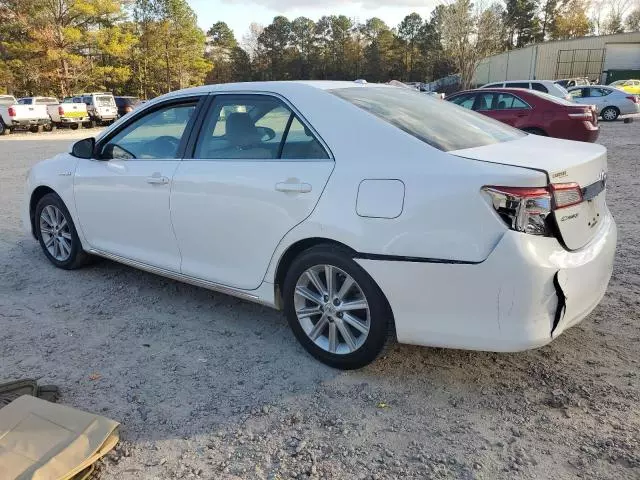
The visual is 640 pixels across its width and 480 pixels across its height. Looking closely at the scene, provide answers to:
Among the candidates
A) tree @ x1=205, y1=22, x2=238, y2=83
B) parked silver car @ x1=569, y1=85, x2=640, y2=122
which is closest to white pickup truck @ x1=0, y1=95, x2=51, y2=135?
parked silver car @ x1=569, y1=85, x2=640, y2=122

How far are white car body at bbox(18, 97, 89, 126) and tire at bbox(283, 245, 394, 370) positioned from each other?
27.5 metres

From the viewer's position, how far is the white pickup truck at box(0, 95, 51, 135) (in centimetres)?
2538

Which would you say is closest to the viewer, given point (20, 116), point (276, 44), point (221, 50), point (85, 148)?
point (85, 148)

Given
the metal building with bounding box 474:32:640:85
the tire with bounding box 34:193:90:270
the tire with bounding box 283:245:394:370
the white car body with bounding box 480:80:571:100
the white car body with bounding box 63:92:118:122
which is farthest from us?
the metal building with bounding box 474:32:640:85

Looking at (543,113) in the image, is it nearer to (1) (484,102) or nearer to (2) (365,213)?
(1) (484,102)

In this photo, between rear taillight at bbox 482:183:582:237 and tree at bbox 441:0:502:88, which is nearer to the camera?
rear taillight at bbox 482:183:582:237

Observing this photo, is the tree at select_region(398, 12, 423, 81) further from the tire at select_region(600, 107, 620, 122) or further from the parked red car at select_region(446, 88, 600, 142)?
the parked red car at select_region(446, 88, 600, 142)

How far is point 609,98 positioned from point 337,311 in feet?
76.5

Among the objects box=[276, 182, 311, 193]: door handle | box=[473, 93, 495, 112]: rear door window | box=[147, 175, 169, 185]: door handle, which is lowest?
box=[473, 93, 495, 112]: rear door window

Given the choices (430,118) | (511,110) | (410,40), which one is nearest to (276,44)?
(410,40)

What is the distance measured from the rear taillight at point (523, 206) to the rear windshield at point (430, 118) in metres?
0.44

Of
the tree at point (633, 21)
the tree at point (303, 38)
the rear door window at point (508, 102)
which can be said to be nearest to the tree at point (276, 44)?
the tree at point (303, 38)

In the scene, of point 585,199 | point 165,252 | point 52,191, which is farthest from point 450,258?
point 52,191

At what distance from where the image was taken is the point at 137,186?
3998 millimetres
